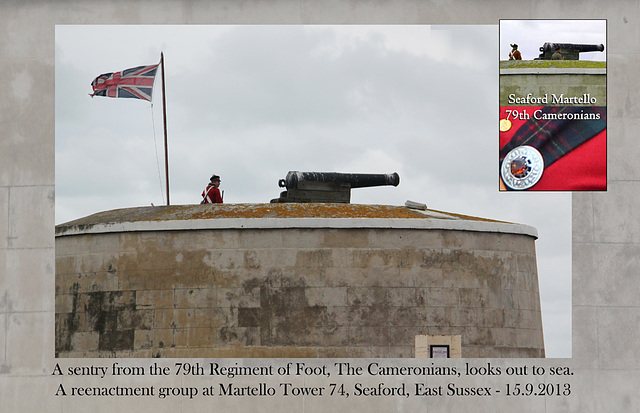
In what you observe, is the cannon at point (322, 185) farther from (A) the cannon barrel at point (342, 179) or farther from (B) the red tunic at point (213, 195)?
(B) the red tunic at point (213, 195)

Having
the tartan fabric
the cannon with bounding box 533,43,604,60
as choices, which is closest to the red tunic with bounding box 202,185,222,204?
the tartan fabric

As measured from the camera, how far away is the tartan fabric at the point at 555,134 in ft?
72.9

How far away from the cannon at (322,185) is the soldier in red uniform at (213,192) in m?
1.04

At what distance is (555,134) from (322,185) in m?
5.09

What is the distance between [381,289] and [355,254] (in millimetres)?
769

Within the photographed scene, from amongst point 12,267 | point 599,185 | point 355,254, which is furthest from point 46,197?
point 599,185

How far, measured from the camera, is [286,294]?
23.9 m

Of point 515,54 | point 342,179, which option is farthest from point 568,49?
point 342,179

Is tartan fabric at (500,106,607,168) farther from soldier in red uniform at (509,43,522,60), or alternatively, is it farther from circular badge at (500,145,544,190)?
soldier in red uniform at (509,43,522,60)

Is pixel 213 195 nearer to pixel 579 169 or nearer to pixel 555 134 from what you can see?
pixel 555 134

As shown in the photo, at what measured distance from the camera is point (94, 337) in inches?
970

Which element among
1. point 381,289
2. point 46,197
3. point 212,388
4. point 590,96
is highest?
point 590,96

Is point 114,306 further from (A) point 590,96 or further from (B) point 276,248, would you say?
(A) point 590,96

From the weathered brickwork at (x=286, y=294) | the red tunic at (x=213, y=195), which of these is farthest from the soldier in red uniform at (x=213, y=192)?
the weathered brickwork at (x=286, y=294)
